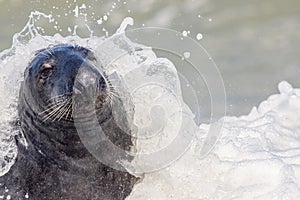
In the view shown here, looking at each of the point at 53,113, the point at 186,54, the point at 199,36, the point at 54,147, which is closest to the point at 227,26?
the point at 199,36

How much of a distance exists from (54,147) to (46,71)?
1.57ft

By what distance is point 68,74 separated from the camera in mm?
4746

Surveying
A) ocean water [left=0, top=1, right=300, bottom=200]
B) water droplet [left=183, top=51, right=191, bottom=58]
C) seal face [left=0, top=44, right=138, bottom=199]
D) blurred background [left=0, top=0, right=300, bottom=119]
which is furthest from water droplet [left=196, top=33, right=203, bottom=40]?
seal face [left=0, top=44, right=138, bottom=199]

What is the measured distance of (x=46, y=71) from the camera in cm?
493

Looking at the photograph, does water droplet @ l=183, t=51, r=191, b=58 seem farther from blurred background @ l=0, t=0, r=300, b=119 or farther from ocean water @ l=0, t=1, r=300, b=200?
blurred background @ l=0, t=0, r=300, b=119

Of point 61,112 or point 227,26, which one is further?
point 227,26

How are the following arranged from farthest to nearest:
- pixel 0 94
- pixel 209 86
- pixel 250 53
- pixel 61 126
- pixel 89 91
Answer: pixel 250 53
pixel 209 86
pixel 0 94
pixel 61 126
pixel 89 91

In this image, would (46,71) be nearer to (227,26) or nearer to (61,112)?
(61,112)

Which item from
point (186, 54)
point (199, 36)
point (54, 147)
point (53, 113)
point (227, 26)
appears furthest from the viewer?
point (227, 26)

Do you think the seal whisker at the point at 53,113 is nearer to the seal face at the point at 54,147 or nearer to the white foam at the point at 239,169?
the seal face at the point at 54,147

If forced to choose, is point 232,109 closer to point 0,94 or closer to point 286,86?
point 286,86

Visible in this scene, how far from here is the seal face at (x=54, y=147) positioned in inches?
193

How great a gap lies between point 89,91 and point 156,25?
5.25 m

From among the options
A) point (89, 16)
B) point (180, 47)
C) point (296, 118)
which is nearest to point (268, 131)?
point (296, 118)
